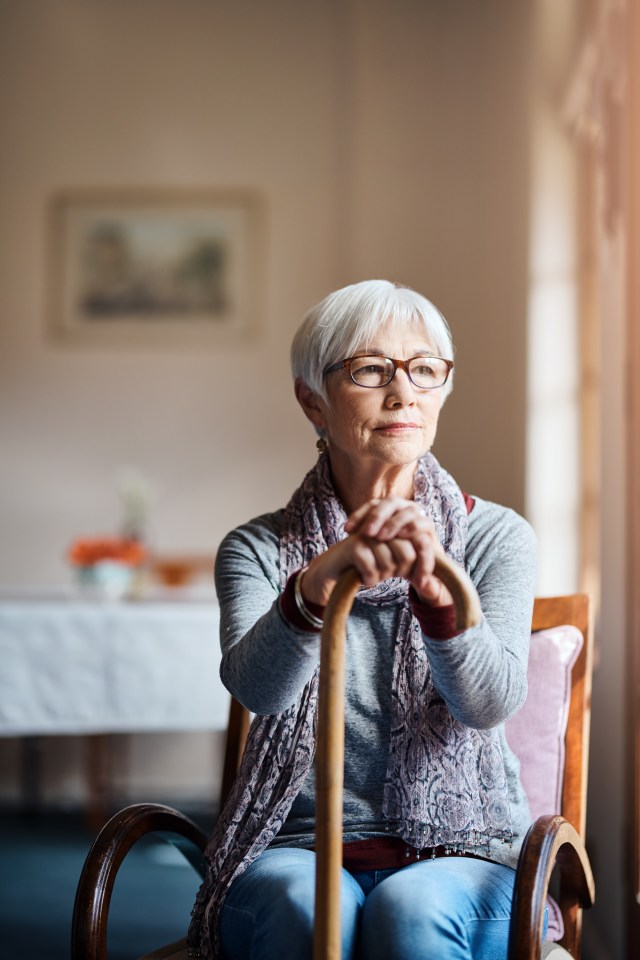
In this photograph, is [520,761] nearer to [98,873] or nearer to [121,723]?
[98,873]

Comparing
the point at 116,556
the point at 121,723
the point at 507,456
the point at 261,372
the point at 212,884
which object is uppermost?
the point at 261,372

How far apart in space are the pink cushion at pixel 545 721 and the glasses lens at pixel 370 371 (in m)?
0.45

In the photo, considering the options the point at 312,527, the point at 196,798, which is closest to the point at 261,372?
the point at 196,798

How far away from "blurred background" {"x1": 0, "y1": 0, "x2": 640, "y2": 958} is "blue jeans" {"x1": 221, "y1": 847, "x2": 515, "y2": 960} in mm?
2943

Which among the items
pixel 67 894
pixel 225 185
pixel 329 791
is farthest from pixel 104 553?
pixel 329 791

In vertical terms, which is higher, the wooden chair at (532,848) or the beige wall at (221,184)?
the beige wall at (221,184)

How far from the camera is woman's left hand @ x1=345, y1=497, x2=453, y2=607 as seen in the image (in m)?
0.98

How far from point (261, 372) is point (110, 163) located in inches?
43.3

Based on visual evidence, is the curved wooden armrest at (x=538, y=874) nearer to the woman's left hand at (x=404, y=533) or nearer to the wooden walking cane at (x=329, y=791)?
the wooden walking cane at (x=329, y=791)

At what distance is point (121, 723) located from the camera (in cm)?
281

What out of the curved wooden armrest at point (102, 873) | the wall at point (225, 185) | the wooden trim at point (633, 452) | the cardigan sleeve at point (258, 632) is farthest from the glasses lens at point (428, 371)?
the wall at point (225, 185)

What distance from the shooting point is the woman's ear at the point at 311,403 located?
4.42 ft

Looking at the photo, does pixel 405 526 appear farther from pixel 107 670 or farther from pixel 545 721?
pixel 107 670

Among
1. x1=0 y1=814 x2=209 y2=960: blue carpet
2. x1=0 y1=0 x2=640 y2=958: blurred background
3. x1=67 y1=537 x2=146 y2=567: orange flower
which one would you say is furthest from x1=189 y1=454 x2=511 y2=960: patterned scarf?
x1=0 y1=0 x2=640 y2=958: blurred background
